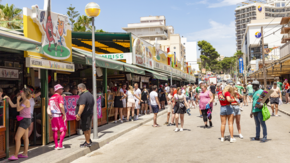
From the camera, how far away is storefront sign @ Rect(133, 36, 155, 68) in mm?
17919

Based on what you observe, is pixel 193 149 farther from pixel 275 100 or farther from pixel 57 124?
pixel 275 100

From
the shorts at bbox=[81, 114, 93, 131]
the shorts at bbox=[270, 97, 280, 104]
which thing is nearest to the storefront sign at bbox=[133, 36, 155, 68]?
the shorts at bbox=[270, 97, 280, 104]

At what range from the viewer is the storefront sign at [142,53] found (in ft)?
58.8

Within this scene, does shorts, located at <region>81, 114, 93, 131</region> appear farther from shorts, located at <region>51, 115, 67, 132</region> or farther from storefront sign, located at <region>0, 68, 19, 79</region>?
storefront sign, located at <region>0, 68, 19, 79</region>

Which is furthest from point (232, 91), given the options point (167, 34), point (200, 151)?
point (167, 34)

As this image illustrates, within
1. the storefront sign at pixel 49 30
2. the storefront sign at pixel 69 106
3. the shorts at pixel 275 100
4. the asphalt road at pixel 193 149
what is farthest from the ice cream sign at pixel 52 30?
the shorts at pixel 275 100

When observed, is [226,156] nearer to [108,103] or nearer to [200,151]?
[200,151]

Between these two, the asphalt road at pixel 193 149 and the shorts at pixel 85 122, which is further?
the shorts at pixel 85 122

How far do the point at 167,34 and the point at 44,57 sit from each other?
299 ft

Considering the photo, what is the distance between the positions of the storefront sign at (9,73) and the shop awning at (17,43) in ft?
12.5

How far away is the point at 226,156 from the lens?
6.32 m

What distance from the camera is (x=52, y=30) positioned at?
8.82 m

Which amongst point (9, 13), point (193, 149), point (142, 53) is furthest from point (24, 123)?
point (9, 13)

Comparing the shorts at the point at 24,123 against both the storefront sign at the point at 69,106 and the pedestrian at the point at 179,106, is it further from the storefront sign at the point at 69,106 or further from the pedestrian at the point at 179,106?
the pedestrian at the point at 179,106
